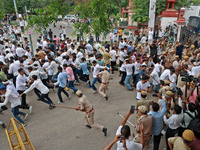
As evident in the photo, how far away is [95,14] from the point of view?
11.0m

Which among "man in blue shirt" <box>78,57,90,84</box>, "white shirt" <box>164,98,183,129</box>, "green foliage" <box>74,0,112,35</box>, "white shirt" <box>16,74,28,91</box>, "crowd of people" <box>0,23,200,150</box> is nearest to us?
"crowd of people" <box>0,23,200,150</box>

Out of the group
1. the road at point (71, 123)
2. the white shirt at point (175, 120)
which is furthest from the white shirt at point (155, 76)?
the white shirt at point (175, 120)

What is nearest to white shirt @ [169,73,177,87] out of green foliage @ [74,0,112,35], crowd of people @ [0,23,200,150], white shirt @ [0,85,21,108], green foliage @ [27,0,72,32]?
crowd of people @ [0,23,200,150]

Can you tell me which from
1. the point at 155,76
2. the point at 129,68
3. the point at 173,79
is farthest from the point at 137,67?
the point at 173,79

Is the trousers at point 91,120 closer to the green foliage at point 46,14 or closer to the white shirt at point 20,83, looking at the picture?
the white shirt at point 20,83

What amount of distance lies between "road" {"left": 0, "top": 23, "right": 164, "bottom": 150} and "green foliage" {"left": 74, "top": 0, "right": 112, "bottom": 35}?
5.09 m

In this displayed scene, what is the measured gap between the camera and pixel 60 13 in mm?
10773

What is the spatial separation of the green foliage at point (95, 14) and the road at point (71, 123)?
509cm

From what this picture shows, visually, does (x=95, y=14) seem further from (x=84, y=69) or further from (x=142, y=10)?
(x=142, y=10)

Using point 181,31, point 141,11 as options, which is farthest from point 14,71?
point 141,11

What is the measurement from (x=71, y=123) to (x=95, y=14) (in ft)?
24.8

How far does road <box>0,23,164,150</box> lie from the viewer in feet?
16.9

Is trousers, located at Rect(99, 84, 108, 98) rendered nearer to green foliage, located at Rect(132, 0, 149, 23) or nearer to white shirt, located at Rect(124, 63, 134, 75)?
white shirt, located at Rect(124, 63, 134, 75)

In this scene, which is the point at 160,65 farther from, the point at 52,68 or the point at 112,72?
the point at 52,68
